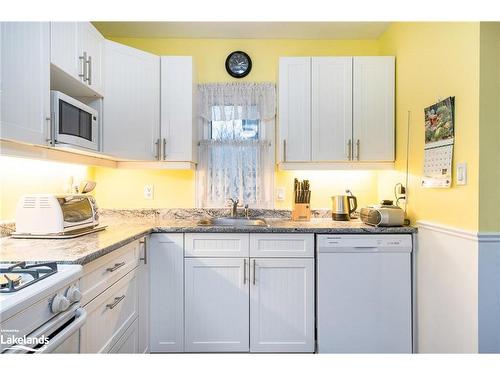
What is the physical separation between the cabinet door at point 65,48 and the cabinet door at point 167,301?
123cm

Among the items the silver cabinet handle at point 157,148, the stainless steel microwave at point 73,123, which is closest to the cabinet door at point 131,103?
the silver cabinet handle at point 157,148

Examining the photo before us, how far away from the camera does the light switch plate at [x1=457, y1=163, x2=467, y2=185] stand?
5.37 feet

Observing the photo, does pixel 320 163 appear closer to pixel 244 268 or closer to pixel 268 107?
pixel 268 107

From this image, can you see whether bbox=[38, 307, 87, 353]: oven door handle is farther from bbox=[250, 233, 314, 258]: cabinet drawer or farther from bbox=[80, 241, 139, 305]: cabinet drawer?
bbox=[250, 233, 314, 258]: cabinet drawer

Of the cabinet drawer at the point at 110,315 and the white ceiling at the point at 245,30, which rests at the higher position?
the white ceiling at the point at 245,30

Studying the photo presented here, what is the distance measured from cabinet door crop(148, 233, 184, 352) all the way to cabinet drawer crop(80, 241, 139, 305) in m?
0.24

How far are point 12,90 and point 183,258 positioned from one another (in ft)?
4.37

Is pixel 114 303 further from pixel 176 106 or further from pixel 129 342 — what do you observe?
pixel 176 106

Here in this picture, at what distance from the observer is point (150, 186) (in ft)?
8.99

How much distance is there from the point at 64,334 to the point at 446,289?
6.34 feet

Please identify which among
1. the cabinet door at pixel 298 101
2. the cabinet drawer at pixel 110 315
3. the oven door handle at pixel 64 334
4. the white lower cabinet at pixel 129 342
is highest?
the cabinet door at pixel 298 101

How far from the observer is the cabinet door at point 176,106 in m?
2.43
